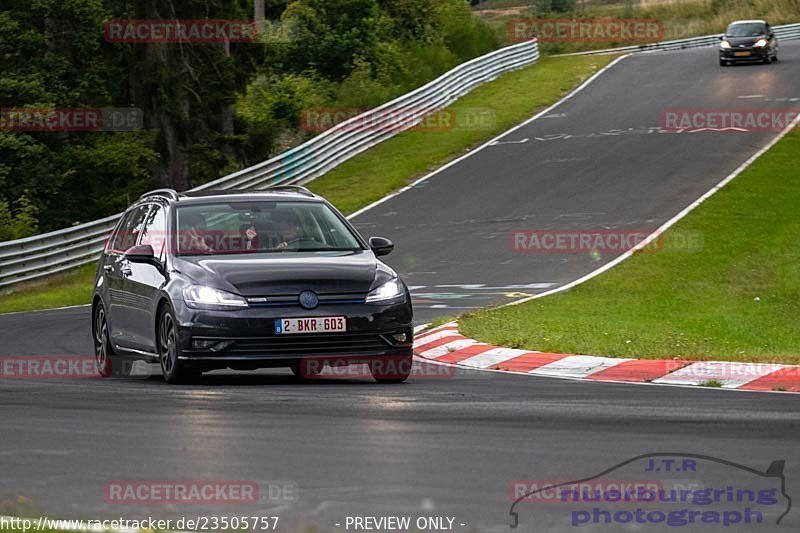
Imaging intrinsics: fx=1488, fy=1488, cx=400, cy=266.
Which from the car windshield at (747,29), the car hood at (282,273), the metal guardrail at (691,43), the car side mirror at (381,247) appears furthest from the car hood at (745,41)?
the car hood at (282,273)

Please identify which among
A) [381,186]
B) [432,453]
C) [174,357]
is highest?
[432,453]

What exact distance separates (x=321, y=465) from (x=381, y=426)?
1.39 metres

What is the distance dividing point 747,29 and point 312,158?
21.5 metres

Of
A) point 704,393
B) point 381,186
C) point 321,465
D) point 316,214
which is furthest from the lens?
point 381,186

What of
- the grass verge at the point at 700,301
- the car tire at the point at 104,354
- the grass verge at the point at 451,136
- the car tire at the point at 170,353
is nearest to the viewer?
the car tire at the point at 170,353

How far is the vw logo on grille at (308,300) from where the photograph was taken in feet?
37.2

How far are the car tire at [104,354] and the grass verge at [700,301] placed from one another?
360 centimetres

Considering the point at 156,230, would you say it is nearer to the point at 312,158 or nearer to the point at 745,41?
the point at 312,158

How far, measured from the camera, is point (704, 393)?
34.8 feet

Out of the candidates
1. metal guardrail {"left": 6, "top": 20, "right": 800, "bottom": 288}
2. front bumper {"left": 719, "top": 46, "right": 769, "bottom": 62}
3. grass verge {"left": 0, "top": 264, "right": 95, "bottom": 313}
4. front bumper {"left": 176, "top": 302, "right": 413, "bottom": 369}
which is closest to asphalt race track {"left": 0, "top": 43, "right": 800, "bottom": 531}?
front bumper {"left": 176, "top": 302, "right": 413, "bottom": 369}

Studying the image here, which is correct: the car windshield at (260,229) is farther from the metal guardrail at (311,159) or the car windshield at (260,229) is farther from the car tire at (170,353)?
the metal guardrail at (311,159)

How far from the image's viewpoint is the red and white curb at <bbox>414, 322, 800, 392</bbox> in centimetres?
1145

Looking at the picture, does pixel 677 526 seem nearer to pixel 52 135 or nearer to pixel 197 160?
pixel 197 160

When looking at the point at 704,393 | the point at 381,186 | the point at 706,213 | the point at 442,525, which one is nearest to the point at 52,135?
the point at 381,186
